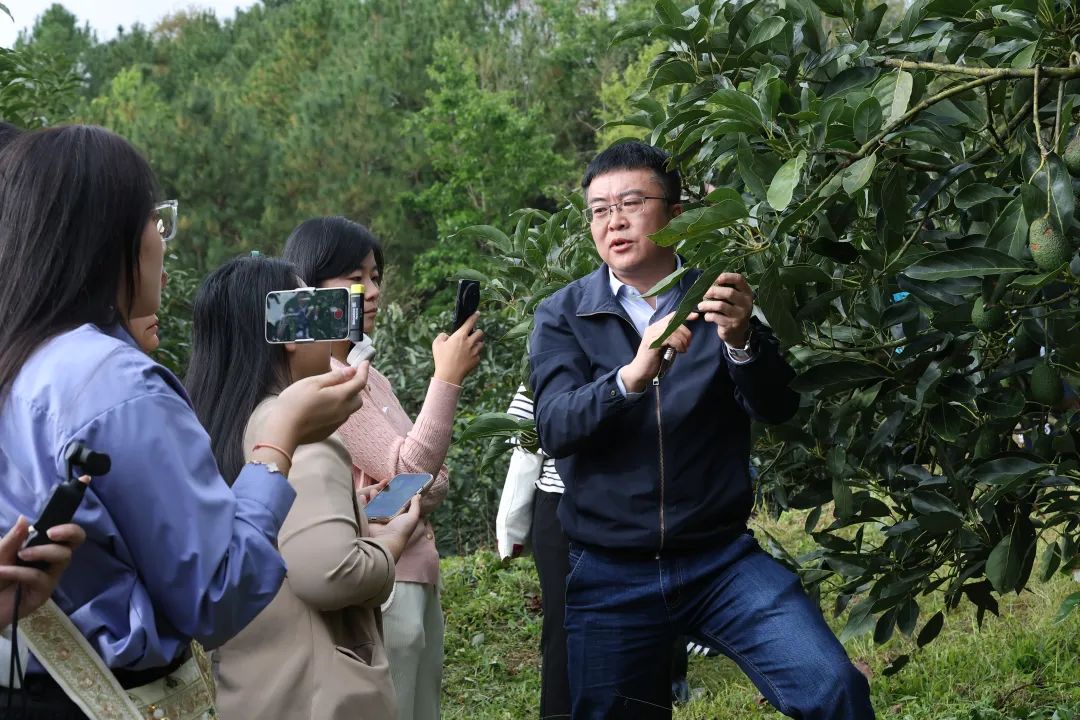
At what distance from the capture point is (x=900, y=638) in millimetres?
5078

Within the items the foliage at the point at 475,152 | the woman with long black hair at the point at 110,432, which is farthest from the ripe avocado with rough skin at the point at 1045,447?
the foliage at the point at 475,152

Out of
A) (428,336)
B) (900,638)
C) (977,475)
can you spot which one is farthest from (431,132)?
(977,475)

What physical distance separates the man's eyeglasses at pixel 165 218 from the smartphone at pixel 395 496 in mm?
855

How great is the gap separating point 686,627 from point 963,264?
1102 millimetres

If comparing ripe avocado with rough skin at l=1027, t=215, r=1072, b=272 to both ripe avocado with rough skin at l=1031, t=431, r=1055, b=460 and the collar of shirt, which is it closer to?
ripe avocado with rough skin at l=1031, t=431, r=1055, b=460

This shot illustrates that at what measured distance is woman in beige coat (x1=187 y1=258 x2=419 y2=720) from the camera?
94.6 inches

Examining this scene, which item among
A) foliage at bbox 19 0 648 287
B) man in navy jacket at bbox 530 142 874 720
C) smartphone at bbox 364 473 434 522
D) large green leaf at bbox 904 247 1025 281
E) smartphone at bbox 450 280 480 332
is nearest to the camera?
large green leaf at bbox 904 247 1025 281

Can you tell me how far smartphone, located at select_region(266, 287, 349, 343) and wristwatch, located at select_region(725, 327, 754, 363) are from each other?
89 centimetres

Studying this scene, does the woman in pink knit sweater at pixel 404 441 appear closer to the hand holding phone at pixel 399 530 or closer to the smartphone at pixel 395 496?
the hand holding phone at pixel 399 530

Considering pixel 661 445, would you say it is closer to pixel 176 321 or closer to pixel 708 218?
pixel 708 218

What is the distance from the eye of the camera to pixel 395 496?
2.78 m

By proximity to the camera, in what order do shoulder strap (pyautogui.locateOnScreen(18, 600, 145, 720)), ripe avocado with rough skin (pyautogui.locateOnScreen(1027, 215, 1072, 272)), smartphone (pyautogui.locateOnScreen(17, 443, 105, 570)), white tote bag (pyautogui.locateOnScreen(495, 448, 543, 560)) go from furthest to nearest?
white tote bag (pyautogui.locateOnScreen(495, 448, 543, 560)) → ripe avocado with rough skin (pyautogui.locateOnScreen(1027, 215, 1072, 272)) → shoulder strap (pyautogui.locateOnScreen(18, 600, 145, 720)) → smartphone (pyautogui.locateOnScreen(17, 443, 105, 570))

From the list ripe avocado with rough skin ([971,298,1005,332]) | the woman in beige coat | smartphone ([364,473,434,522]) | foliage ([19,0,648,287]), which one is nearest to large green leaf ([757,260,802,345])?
ripe avocado with rough skin ([971,298,1005,332])

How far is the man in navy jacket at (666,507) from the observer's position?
9.29 feet
